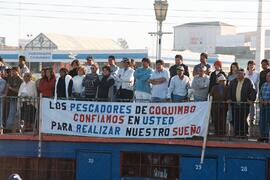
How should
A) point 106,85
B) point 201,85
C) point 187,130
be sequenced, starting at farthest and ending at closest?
point 106,85
point 201,85
point 187,130

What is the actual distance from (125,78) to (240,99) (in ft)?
8.63

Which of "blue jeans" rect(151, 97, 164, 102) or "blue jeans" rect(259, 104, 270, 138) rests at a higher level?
"blue jeans" rect(151, 97, 164, 102)

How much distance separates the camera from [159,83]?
12922 mm

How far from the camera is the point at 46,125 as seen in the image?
43.1ft

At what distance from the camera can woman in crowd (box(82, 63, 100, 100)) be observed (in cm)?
1307

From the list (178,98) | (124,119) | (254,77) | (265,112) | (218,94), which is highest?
(254,77)

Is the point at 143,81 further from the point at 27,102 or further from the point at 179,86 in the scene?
the point at 27,102

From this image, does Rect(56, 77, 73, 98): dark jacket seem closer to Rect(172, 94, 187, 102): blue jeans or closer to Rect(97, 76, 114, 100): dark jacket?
Rect(97, 76, 114, 100): dark jacket

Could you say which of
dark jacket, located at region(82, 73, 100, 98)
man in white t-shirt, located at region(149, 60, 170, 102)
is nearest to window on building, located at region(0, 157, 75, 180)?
dark jacket, located at region(82, 73, 100, 98)

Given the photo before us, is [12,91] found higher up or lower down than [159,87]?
lower down

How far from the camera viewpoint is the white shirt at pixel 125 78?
1330 centimetres

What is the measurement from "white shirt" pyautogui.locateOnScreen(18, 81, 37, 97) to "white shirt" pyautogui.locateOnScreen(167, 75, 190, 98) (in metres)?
3.13

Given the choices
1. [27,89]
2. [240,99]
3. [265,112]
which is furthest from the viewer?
[27,89]

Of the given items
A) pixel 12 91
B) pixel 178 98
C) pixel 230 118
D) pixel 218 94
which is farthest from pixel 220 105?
pixel 12 91
